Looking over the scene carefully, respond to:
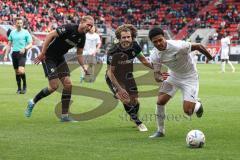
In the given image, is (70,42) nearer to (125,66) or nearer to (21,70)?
(125,66)

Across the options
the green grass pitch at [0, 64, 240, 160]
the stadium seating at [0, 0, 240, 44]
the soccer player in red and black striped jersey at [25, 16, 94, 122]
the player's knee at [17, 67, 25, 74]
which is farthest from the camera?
the stadium seating at [0, 0, 240, 44]

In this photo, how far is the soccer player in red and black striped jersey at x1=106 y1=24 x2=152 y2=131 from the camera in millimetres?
10531

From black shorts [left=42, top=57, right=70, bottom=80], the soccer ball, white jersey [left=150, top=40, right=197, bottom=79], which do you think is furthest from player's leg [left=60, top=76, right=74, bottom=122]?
the soccer ball

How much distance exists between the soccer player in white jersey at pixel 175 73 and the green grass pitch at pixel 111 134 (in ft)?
1.75

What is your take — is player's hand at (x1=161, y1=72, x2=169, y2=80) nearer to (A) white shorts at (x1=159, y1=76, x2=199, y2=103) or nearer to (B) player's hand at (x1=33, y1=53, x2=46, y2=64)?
(A) white shorts at (x1=159, y1=76, x2=199, y2=103)

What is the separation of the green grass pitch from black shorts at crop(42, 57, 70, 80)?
1.00 meters

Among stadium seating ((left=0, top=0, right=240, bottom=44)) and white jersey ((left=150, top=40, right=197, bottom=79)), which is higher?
white jersey ((left=150, top=40, right=197, bottom=79))

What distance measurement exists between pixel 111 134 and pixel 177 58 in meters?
1.89

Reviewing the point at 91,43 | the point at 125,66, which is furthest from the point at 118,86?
the point at 91,43

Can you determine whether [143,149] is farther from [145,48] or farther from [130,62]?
[145,48]

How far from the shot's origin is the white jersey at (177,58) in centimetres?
970

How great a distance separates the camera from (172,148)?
8836mm

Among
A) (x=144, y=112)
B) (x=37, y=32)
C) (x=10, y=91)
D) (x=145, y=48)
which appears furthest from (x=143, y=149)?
(x=145, y=48)

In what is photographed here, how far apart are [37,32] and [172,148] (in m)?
38.6
